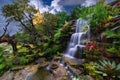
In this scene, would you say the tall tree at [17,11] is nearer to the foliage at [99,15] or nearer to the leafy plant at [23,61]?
the leafy plant at [23,61]

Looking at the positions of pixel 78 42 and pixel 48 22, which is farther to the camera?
pixel 48 22

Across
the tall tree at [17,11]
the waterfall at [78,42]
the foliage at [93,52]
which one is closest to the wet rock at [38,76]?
the foliage at [93,52]

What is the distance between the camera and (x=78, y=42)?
12.2 meters

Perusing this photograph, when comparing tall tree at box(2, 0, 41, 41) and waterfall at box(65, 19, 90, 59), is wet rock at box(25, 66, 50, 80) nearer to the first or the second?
waterfall at box(65, 19, 90, 59)

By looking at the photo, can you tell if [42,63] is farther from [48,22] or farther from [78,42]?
[48,22]

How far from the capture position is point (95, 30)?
972 centimetres

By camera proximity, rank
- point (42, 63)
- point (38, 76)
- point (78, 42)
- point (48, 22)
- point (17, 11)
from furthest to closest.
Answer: point (48, 22), point (17, 11), point (78, 42), point (42, 63), point (38, 76)

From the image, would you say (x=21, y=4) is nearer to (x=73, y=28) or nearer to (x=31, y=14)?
(x=31, y=14)

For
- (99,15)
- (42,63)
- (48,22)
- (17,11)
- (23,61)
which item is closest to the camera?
(99,15)

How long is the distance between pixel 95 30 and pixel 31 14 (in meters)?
8.44

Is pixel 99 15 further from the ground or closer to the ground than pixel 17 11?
closer to the ground

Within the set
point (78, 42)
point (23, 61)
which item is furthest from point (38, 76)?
point (78, 42)

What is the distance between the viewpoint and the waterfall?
33.4 ft

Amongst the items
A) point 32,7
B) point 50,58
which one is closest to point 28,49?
point 50,58
